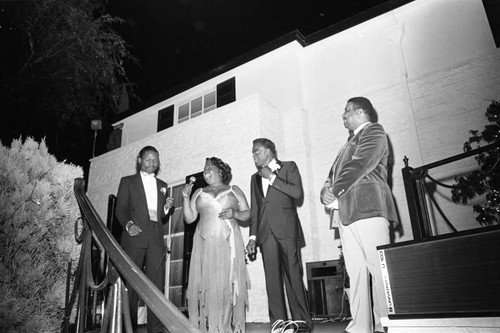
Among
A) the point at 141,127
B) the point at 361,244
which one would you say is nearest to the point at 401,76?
the point at 361,244

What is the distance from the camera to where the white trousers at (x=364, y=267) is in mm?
2545

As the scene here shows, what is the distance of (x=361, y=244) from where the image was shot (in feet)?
8.92

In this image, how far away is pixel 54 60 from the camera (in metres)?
6.95

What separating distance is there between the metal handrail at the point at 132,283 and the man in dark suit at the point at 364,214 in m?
1.72

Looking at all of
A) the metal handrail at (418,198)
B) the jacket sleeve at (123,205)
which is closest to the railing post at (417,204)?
the metal handrail at (418,198)

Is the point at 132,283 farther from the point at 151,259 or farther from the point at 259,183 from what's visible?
the point at 259,183

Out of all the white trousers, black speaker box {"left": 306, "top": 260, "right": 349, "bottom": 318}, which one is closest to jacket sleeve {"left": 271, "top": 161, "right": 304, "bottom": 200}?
the white trousers

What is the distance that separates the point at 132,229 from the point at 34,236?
60.9 inches

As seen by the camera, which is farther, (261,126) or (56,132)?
(56,132)

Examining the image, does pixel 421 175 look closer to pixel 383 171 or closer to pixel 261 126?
pixel 383 171

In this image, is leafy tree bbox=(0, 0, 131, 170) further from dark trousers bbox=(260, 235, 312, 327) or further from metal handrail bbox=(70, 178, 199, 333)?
metal handrail bbox=(70, 178, 199, 333)

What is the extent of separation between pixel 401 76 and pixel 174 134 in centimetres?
396

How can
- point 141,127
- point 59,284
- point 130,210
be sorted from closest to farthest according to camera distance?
point 59,284, point 130,210, point 141,127

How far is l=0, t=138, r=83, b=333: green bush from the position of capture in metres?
1.87
